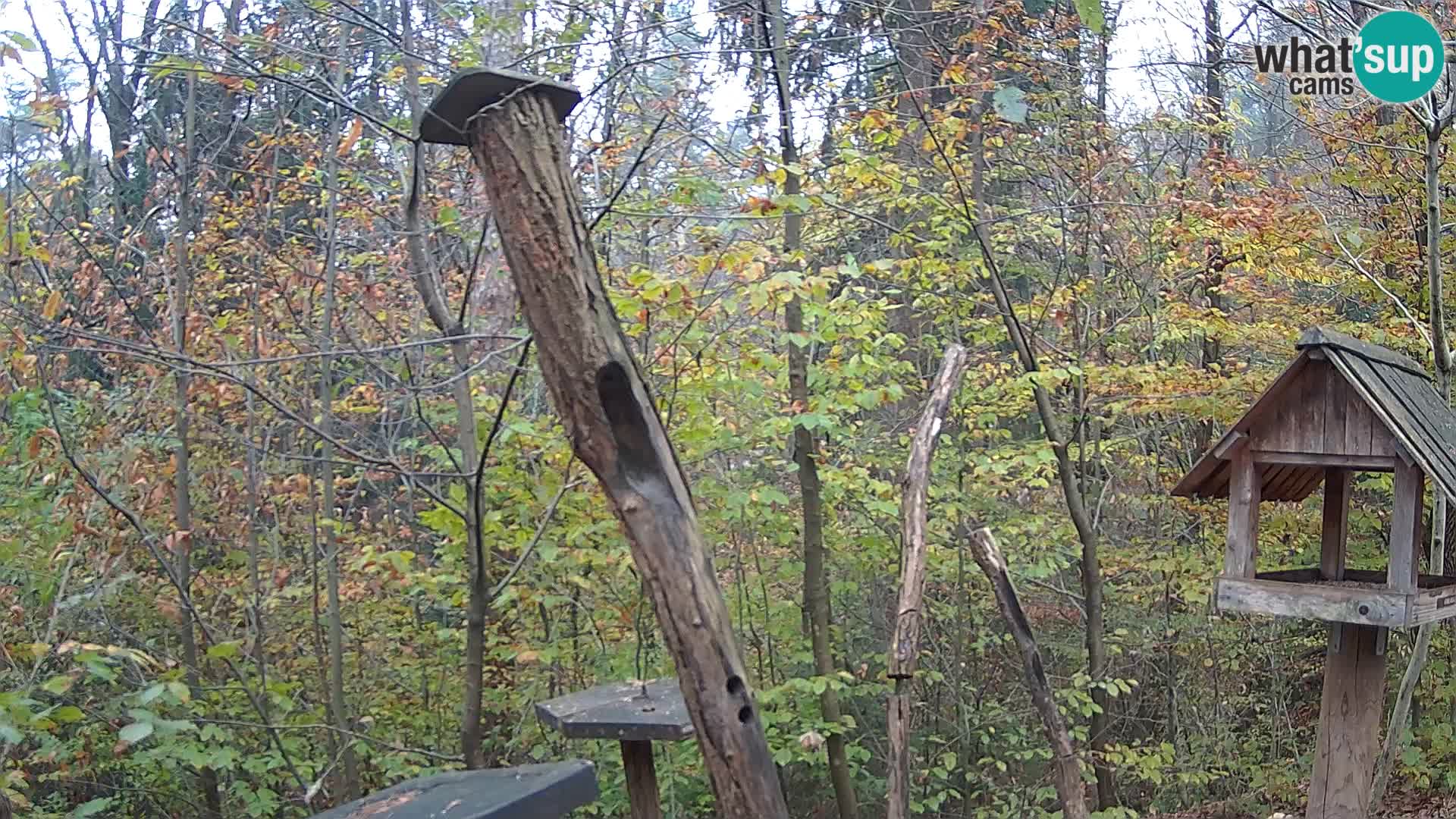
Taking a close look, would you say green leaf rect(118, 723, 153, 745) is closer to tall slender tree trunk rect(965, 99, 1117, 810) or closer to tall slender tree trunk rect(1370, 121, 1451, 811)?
tall slender tree trunk rect(1370, 121, 1451, 811)

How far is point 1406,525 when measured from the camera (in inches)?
120

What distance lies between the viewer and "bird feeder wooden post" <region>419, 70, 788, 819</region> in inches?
91.2

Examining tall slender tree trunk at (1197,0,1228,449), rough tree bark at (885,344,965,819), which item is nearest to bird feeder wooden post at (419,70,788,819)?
rough tree bark at (885,344,965,819)

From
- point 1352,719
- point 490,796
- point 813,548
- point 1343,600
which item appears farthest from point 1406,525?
point 813,548

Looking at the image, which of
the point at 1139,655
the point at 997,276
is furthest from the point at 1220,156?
the point at 1139,655

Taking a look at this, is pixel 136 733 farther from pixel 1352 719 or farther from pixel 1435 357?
pixel 1435 357

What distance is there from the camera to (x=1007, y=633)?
685cm

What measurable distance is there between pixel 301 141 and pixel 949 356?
3.95m

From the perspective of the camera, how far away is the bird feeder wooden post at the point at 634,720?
2887 millimetres

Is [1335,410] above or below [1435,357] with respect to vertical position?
below

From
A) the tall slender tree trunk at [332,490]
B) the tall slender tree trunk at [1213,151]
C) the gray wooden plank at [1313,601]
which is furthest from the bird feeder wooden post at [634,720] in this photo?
the tall slender tree trunk at [1213,151]

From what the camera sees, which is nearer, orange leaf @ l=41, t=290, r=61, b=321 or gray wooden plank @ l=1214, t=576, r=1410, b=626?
gray wooden plank @ l=1214, t=576, r=1410, b=626

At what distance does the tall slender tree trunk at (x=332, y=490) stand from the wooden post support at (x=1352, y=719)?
4.03 meters

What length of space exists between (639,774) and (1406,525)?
7.88ft
